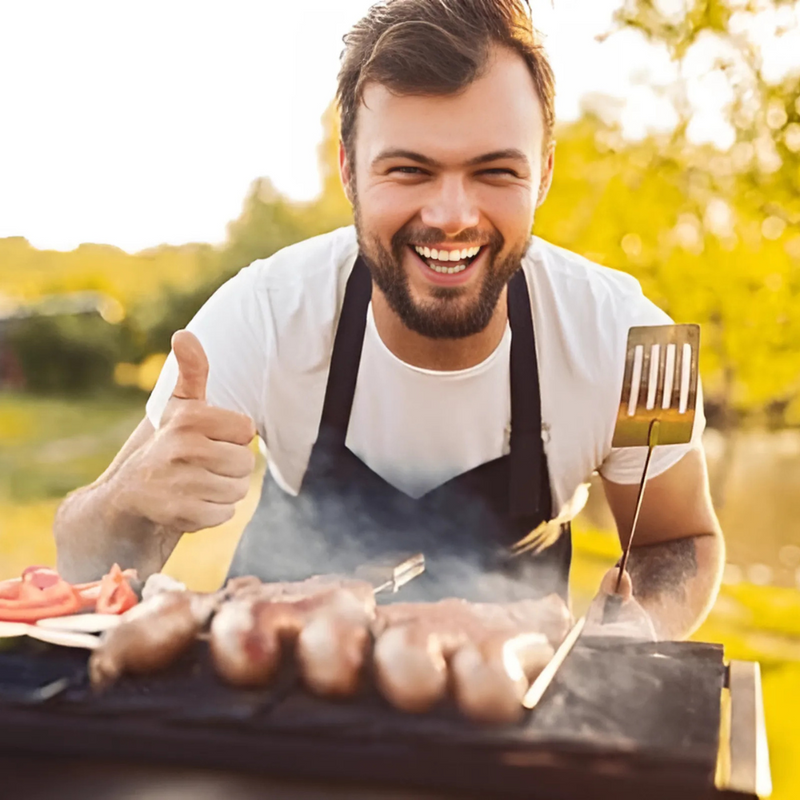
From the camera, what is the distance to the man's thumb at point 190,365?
1.33 m

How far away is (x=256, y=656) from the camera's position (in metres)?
1.16

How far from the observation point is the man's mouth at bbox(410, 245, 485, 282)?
1.51 meters

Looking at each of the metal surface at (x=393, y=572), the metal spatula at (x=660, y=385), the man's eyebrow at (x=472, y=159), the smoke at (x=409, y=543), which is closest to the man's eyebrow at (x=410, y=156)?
the man's eyebrow at (x=472, y=159)

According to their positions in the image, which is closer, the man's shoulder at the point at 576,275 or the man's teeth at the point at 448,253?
the man's teeth at the point at 448,253

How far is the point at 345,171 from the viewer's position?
161cm

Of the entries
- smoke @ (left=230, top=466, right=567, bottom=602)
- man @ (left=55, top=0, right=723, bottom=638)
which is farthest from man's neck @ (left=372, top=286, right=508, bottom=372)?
smoke @ (left=230, top=466, right=567, bottom=602)

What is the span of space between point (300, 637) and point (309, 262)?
→ 0.74 meters

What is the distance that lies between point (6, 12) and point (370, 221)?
838 mm

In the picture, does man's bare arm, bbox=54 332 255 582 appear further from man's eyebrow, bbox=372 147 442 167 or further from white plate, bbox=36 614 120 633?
man's eyebrow, bbox=372 147 442 167

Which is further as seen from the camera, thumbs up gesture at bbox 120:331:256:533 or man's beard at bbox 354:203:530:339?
man's beard at bbox 354:203:530:339

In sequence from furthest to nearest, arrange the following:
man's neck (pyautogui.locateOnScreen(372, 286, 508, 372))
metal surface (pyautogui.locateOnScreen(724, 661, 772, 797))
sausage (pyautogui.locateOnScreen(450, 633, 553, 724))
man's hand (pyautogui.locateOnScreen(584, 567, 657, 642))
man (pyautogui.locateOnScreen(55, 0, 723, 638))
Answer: man's neck (pyautogui.locateOnScreen(372, 286, 508, 372)), man (pyautogui.locateOnScreen(55, 0, 723, 638)), man's hand (pyautogui.locateOnScreen(584, 567, 657, 642)), sausage (pyautogui.locateOnScreen(450, 633, 553, 724)), metal surface (pyautogui.locateOnScreen(724, 661, 772, 797))

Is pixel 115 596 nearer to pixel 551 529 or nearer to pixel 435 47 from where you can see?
pixel 551 529

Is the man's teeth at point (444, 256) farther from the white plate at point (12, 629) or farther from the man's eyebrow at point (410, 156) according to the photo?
the white plate at point (12, 629)

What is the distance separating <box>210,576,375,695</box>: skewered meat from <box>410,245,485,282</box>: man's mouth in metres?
0.55
